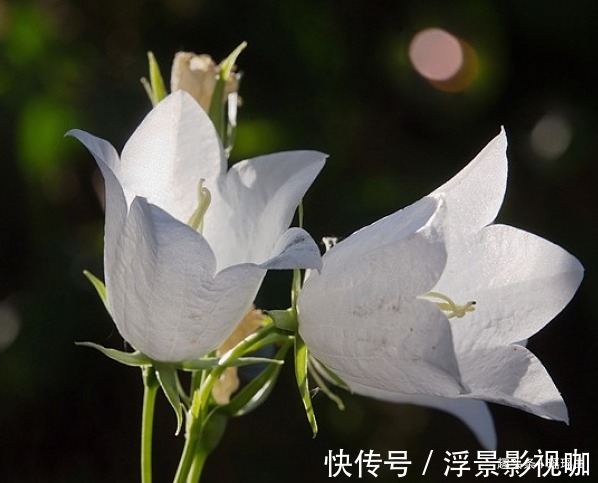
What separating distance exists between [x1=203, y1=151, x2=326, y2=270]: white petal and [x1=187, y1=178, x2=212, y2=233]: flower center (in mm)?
13

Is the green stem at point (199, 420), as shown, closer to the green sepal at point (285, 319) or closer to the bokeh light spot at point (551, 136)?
the green sepal at point (285, 319)

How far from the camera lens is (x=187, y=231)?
64cm

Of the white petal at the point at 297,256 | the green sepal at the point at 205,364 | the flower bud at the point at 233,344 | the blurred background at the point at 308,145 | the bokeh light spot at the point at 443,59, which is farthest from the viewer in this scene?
the bokeh light spot at the point at 443,59

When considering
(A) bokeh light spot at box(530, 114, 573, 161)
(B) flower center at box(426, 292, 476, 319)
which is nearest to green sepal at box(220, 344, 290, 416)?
(B) flower center at box(426, 292, 476, 319)

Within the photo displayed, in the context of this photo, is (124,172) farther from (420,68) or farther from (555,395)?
(420,68)

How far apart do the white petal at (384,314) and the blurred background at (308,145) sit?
3.54 ft

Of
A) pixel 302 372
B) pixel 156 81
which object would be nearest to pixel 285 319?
pixel 302 372

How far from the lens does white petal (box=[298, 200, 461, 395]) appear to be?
2.13 ft

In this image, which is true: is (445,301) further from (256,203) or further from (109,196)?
(109,196)

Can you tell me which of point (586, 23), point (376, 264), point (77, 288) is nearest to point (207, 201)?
point (376, 264)

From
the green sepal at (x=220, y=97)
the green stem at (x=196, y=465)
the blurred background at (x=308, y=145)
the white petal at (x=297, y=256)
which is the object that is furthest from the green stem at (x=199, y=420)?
the blurred background at (x=308, y=145)

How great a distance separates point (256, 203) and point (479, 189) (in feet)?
0.56

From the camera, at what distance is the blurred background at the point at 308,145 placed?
184 cm

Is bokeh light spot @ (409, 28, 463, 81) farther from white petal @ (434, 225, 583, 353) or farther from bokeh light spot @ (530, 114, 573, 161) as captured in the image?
white petal @ (434, 225, 583, 353)
